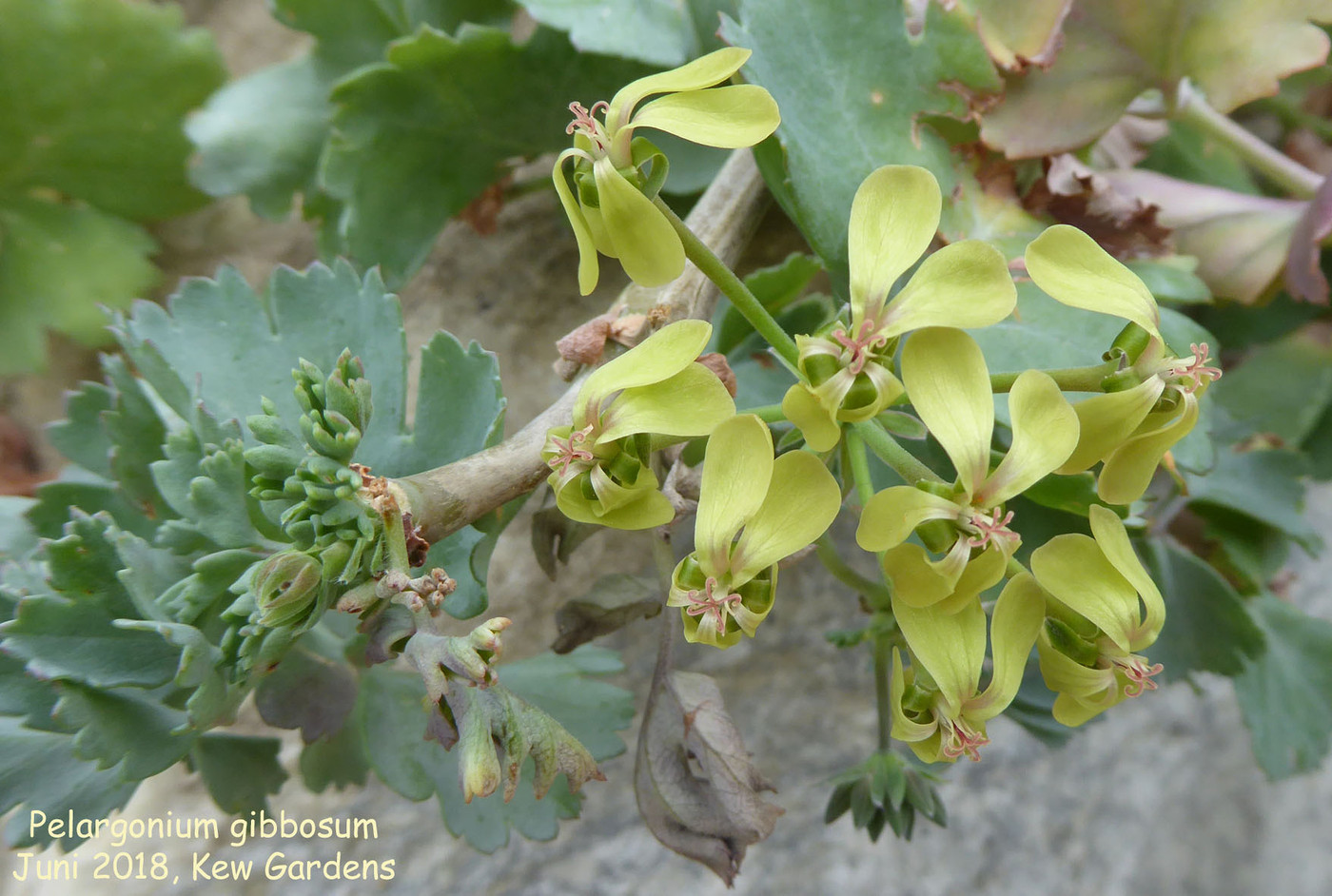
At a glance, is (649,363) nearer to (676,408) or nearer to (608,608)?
(676,408)

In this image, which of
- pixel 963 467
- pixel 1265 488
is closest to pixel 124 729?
pixel 963 467

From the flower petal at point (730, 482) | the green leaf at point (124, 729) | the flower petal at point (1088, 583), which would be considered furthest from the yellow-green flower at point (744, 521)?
the green leaf at point (124, 729)

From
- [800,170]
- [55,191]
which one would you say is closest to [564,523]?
[800,170]

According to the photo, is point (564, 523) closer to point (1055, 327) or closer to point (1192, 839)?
point (1055, 327)

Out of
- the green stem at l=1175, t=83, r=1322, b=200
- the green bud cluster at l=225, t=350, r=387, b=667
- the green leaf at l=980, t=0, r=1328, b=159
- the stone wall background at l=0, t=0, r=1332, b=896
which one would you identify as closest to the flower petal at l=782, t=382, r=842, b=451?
the green bud cluster at l=225, t=350, r=387, b=667

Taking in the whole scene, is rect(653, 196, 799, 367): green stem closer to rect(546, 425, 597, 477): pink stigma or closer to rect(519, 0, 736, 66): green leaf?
rect(546, 425, 597, 477): pink stigma
